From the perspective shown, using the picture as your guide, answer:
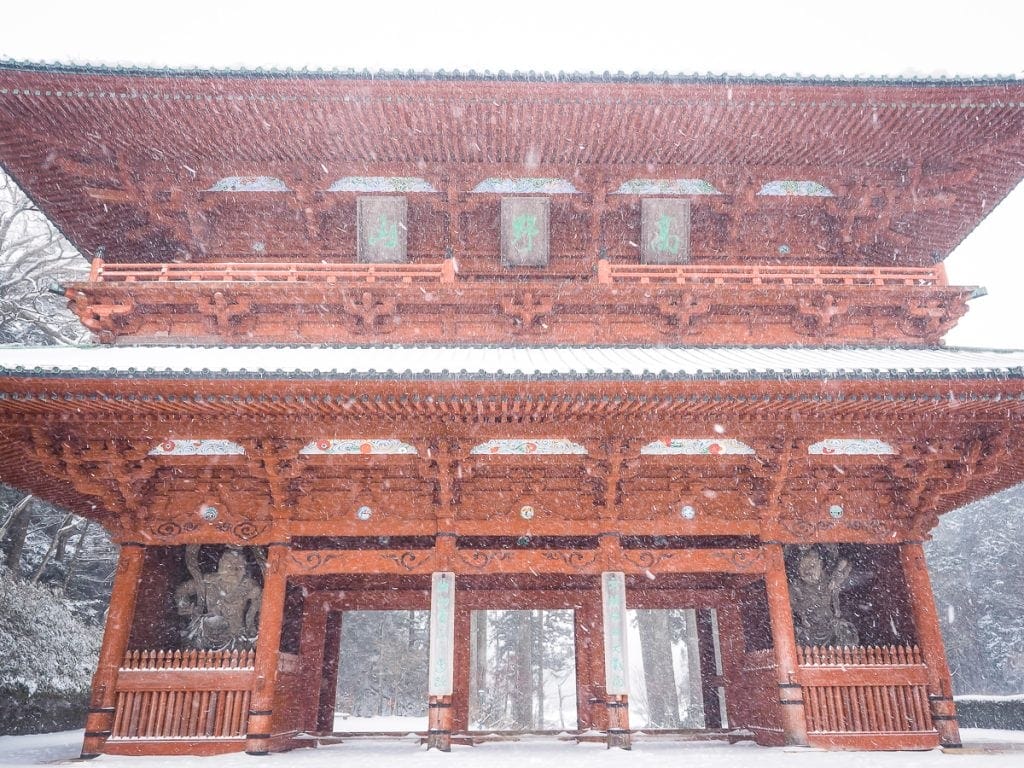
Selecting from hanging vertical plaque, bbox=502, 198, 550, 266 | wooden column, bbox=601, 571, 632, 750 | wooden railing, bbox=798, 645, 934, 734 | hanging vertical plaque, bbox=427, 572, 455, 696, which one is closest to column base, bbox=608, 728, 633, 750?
wooden column, bbox=601, 571, 632, 750

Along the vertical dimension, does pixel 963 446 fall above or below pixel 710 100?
below

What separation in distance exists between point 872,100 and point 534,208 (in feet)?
17.9

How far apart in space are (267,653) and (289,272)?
225 inches

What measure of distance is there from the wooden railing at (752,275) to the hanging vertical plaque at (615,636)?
4.68 metres

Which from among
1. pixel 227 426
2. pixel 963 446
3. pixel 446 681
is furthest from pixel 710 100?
pixel 446 681

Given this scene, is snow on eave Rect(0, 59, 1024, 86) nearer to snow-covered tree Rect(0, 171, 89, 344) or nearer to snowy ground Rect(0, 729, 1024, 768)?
snowy ground Rect(0, 729, 1024, 768)

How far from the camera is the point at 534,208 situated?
1155 cm

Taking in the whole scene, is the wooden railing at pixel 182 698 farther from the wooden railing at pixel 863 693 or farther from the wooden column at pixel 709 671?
the wooden column at pixel 709 671

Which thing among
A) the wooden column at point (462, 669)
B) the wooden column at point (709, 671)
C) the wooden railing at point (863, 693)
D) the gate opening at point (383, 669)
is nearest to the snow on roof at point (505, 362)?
the wooden railing at point (863, 693)

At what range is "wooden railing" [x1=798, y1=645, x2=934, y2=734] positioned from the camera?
8.52 metres

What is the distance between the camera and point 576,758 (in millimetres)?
7945

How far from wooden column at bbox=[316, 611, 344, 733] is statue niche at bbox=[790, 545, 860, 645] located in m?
7.73

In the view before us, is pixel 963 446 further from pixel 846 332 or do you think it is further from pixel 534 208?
pixel 534 208

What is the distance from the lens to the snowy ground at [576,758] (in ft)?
23.9
